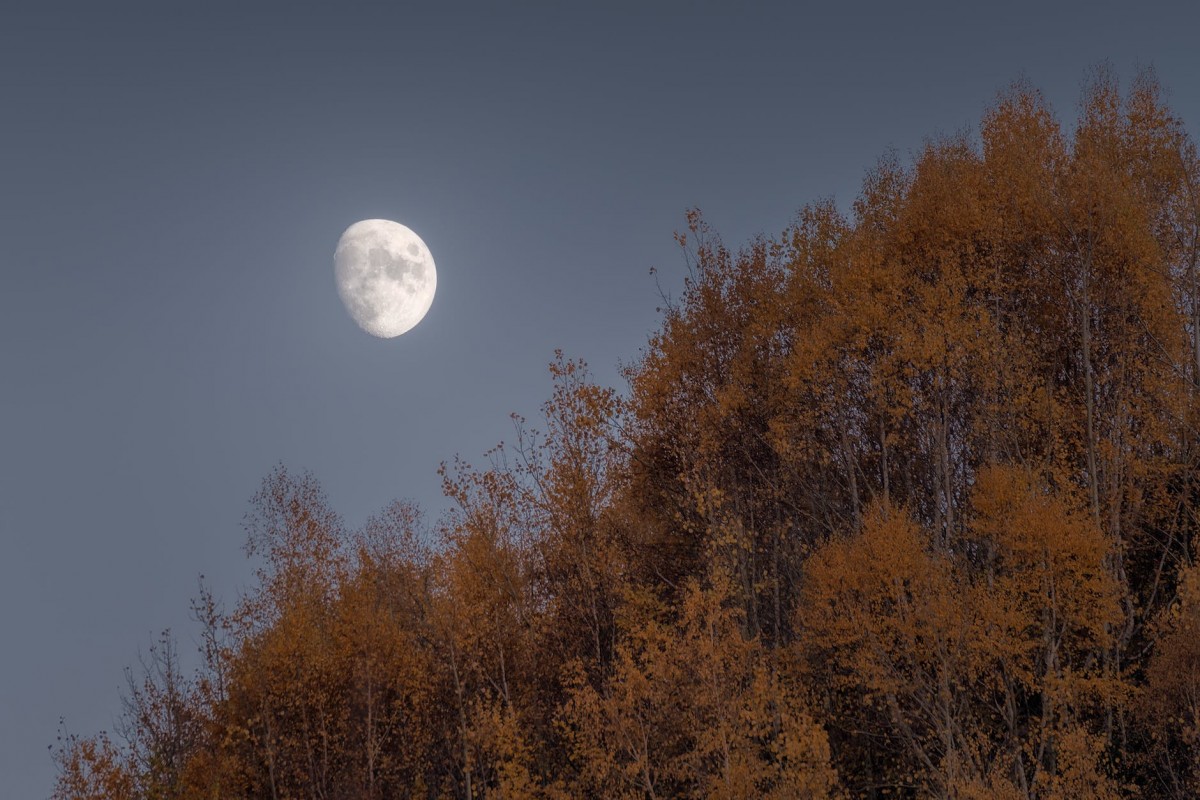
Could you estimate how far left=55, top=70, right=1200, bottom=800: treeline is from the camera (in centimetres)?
2788

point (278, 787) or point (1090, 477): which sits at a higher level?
point (1090, 477)

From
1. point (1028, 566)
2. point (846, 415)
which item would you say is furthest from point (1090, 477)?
point (846, 415)

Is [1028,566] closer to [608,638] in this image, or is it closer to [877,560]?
[877,560]

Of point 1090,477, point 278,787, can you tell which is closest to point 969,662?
point 1090,477

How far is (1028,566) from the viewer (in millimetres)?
29891

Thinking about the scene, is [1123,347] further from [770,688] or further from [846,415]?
[770,688]

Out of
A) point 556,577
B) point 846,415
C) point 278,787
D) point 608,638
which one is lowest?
point 278,787

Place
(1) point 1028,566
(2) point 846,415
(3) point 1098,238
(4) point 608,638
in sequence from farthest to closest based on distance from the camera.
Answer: (2) point 846,415 → (3) point 1098,238 → (4) point 608,638 → (1) point 1028,566

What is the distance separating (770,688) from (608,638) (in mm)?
6926

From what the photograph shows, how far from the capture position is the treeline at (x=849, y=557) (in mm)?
27875

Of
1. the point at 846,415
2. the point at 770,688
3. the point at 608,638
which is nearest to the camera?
the point at 770,688

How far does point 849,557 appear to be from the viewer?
29.2 m

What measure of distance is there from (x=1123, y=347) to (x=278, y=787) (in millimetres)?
36349

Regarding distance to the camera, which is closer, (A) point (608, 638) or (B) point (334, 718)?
(A) point (608, 638)
